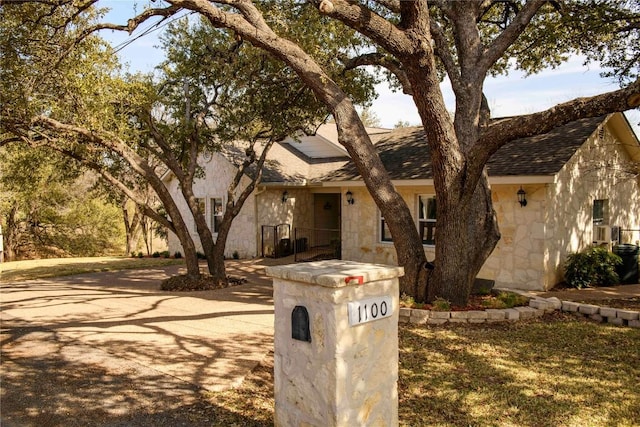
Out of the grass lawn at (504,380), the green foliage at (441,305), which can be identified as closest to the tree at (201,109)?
the green foliage at (441,305)

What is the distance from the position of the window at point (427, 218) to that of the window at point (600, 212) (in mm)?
4162

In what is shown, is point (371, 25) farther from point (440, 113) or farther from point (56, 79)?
point (56, 79)

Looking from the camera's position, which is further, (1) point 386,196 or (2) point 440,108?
(1) point 386,196

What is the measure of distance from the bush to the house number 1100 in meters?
8.66

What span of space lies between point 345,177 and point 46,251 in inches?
740

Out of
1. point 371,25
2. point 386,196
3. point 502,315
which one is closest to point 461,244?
point 502,315

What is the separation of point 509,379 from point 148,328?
5.02 m

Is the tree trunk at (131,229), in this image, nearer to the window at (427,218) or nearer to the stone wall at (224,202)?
the stone wall at (224,202)

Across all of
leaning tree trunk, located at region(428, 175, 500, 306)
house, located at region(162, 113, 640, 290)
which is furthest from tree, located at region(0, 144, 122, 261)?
leaning tree trunk, located at region(428, 175, 500, 306)

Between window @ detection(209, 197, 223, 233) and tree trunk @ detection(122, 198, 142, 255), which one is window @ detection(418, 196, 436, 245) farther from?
tree trunk @ detection(122, 198, 142, 255)

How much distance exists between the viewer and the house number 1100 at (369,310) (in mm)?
3299

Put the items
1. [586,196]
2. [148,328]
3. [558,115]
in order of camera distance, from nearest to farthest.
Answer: [558,115] → [148,328] → [586,196]

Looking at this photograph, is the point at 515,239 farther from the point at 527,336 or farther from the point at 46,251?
the point at 46,251

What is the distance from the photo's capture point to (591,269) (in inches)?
417
